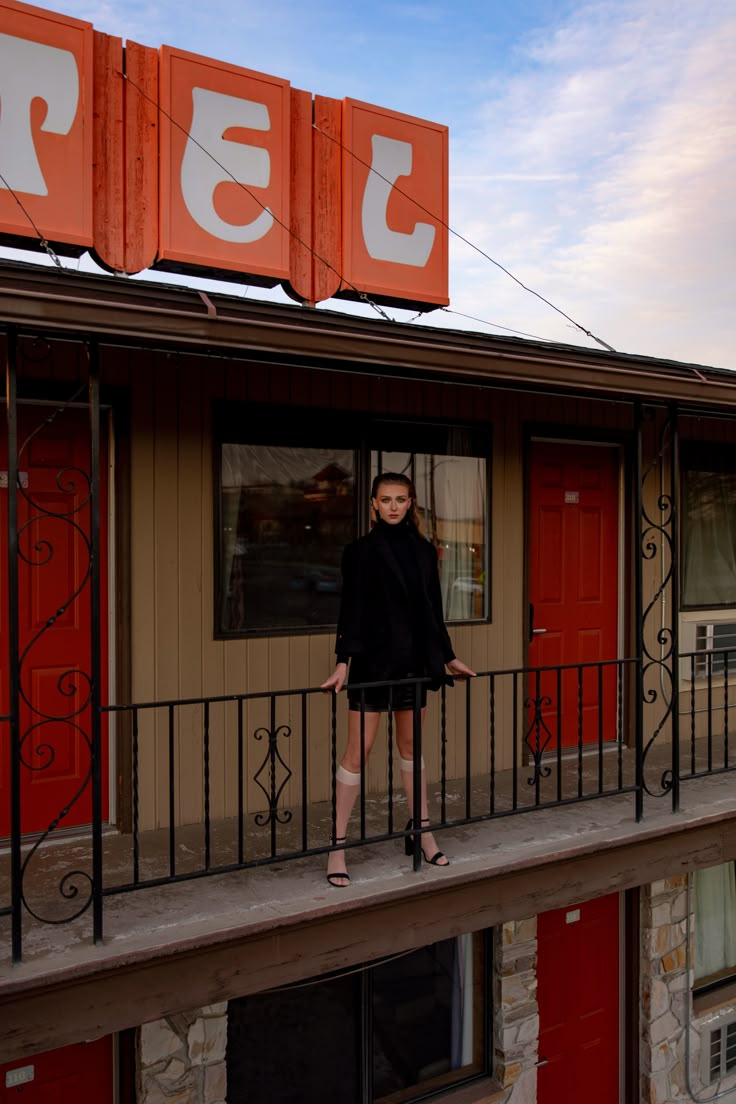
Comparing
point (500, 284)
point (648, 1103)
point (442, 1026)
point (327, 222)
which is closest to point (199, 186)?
point (327, 222)

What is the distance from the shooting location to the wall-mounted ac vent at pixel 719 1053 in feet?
19.4

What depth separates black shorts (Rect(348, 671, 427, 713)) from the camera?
12.6 ft

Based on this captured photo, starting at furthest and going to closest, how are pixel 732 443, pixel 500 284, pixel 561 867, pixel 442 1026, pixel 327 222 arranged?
1. pixel 500 284
2. pixel 732 443
3. pixel 327 222
4. pixel 442 1026
5. pixel 561 867

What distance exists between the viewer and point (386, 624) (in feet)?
12.7

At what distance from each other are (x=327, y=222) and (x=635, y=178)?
288 inches

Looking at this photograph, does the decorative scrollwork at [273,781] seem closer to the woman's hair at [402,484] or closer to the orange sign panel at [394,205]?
the woman's hair at [402,484]

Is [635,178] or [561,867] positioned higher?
[635,178]

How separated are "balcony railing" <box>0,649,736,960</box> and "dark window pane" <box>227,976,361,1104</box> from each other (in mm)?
979

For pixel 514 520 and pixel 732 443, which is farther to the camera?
pixel 732 443

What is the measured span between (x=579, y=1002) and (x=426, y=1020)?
112 cm

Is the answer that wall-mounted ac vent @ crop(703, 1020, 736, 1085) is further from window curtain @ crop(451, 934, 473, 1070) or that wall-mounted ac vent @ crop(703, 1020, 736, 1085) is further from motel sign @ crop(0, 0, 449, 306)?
motel sign @ crop(0, 0, 449, 306)

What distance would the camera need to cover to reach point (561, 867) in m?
4.23

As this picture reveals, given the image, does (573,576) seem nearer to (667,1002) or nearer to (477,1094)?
(667,1002)

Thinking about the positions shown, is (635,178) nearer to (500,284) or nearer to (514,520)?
(500,284)
